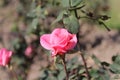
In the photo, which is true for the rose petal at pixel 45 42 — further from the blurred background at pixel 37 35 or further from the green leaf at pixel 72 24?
the blurred background at pixel 37 35

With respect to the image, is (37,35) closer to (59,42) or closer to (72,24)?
(72,24)

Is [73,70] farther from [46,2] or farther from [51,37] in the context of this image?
[46,2]

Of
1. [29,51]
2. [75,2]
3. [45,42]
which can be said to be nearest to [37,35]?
[29,51]

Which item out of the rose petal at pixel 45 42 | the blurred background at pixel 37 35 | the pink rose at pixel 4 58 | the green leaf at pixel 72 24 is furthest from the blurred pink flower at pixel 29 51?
the rose petal at pixel 45 42

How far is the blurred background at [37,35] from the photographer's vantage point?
3436mm

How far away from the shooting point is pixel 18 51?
3.57 meters

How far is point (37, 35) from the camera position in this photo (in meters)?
3.18

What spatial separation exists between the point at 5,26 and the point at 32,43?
4.03 feet

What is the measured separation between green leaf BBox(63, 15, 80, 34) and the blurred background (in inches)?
36.4

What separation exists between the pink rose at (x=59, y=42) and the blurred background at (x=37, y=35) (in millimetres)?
1069

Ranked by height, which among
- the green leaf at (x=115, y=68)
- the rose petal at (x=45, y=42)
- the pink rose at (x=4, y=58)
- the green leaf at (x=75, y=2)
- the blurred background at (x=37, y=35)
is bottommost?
the blurred background at (x=37, y=35)

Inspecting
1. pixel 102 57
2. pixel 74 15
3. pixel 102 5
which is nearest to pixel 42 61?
pixel 102 57

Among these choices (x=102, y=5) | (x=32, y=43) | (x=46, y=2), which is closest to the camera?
(x=46, y=2)

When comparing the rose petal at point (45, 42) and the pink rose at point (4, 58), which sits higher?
the rose petal at point (45, 42)
